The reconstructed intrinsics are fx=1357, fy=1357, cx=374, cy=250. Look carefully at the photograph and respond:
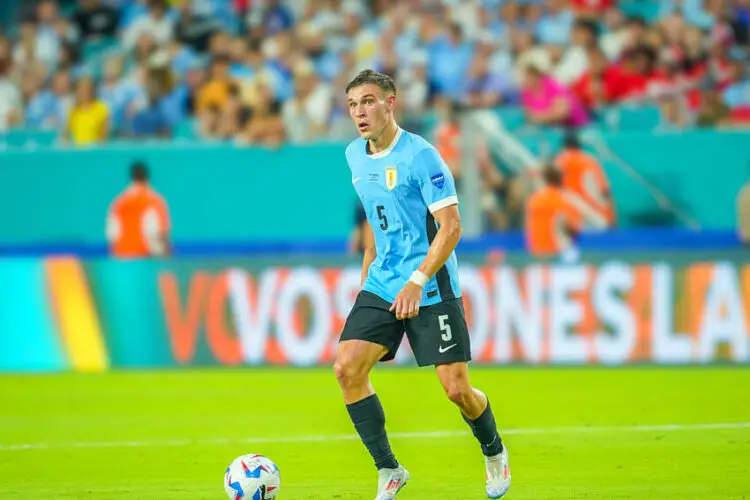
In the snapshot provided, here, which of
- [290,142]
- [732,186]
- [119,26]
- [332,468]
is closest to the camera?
[332,468]

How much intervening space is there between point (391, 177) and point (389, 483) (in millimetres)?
1669

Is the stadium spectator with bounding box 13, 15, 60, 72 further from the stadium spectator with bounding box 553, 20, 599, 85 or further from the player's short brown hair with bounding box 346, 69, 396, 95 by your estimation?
the player's short brown hair with bounding box 346, 69, 396, 95

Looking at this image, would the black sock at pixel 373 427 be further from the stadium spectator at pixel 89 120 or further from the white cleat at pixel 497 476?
the stadium spectator at pixel 89 120

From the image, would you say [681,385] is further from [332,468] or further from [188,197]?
[188,197]

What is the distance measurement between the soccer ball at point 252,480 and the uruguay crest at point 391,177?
1.65m

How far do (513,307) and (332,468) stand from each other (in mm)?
6165

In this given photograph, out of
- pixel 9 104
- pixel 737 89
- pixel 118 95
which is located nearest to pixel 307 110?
pixel 118 95

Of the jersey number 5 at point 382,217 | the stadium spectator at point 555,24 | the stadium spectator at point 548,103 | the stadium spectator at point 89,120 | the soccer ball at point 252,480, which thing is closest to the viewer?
the soccer ball at point 252,480

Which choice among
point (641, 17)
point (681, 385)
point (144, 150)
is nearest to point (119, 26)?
point (144, 150)

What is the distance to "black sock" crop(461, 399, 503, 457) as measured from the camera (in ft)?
24.6

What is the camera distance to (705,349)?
14438 mm

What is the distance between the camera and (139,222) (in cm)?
1655

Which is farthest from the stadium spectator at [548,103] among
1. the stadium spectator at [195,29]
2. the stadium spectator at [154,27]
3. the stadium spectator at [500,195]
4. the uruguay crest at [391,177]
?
the uruguay crest at [391,177]

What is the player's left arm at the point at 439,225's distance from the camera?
7.15 meters
